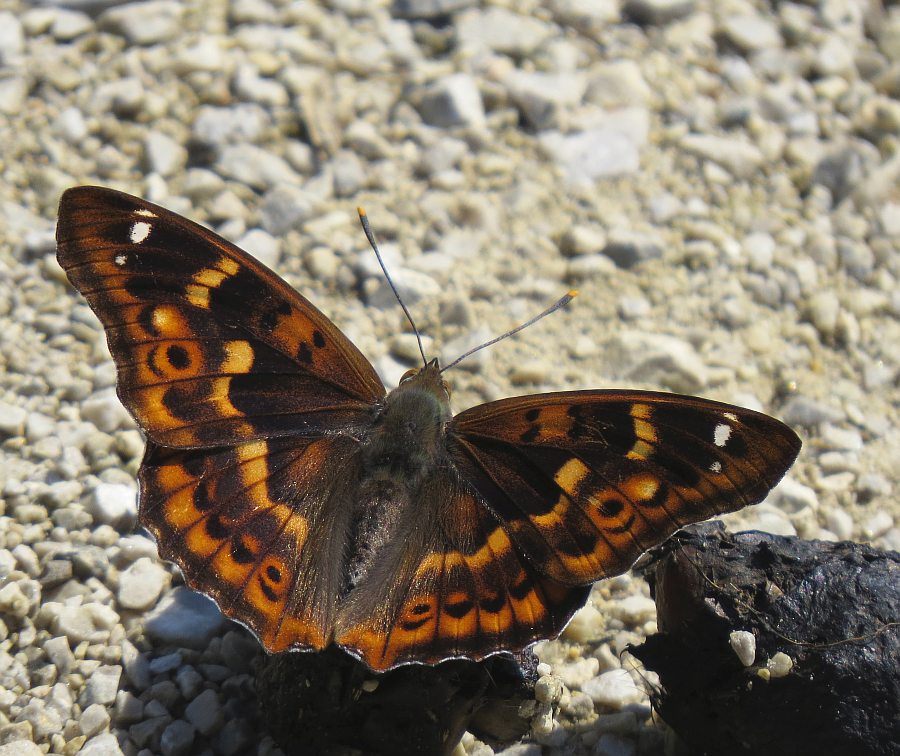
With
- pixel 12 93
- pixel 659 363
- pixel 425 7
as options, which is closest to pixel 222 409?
pixel 659 363

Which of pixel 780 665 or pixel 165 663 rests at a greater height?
pixel 780 665

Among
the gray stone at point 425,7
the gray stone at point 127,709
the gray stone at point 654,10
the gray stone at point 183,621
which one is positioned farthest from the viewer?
the gray stone at point 654,10

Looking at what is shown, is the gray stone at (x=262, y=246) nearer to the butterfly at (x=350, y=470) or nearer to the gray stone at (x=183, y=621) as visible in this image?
the butterfly at (x=350, y=470)

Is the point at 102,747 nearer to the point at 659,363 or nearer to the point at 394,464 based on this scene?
the point at 394,464

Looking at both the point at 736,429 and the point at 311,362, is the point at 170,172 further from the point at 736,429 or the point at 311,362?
the point at 736,429

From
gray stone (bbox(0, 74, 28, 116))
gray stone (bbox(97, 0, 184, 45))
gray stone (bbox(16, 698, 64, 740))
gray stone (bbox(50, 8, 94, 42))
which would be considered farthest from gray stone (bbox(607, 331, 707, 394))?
gray stone (bbox(50, 8, 94, 42))

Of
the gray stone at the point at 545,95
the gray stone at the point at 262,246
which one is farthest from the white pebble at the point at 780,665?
the gray stone at the point at 545,95
